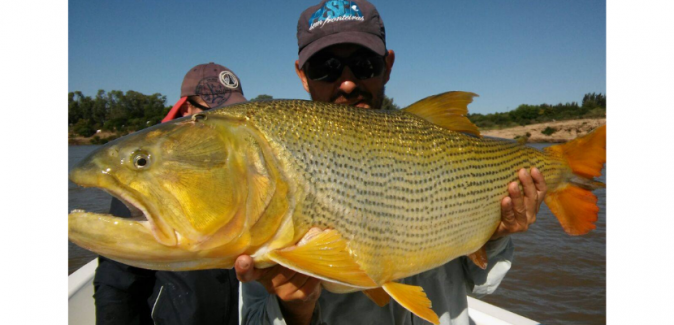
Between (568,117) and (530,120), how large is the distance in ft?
13.4

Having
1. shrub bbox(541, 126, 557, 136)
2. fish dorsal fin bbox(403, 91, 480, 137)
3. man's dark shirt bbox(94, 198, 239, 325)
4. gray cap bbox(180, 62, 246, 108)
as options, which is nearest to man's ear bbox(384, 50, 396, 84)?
fish dorsal fin bbox(403, 91, 480, 137)

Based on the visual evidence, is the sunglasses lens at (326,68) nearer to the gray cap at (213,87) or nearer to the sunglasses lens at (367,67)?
the sunglasses lens at (367,67)

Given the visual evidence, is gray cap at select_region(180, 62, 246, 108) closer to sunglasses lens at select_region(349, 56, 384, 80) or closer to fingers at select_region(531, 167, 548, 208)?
sunglasses lens at select_region(349, 56, 384, 80)

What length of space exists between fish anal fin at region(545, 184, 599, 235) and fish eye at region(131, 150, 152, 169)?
2140 mm

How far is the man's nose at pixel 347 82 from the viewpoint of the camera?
2.41 m

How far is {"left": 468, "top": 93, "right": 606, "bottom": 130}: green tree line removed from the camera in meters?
37.5

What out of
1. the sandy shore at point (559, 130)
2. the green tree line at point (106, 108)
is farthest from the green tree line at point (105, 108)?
the sandy shore at point (559, 130)

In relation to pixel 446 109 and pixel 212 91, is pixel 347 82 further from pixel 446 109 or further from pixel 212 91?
pixel 212 91

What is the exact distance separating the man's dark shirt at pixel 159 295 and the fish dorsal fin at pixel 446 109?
2.00m

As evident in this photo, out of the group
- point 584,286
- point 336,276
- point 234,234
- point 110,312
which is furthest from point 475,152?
point 584,286

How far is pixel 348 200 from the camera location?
1.56m

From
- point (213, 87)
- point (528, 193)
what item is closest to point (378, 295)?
point (528, 193)

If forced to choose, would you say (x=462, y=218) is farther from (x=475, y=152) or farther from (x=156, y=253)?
(x=156, y=253)

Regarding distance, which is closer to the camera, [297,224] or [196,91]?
[297,224]
